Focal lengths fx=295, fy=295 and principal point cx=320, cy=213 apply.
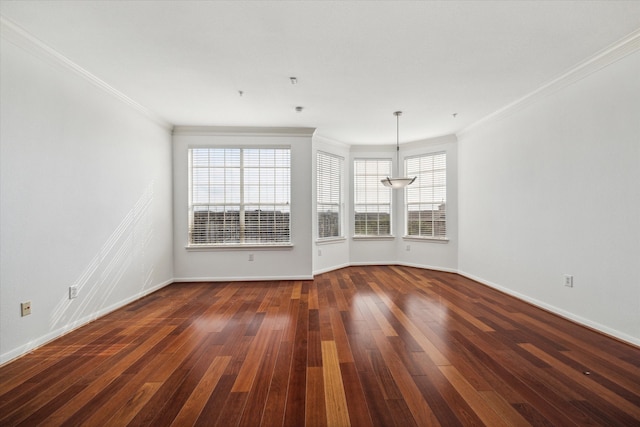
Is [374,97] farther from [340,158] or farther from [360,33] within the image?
[340,158]

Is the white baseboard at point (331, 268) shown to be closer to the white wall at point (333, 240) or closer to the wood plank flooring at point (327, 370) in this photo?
the white wall at point (333, 240)

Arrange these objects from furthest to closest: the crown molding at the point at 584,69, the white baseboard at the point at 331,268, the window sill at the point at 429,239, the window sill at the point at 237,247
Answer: the window sill at the point at 429,239 < the white baseboard at the point at 331,268 < the window sill at the point at 237,247 < the crown molding at the point at 584,69

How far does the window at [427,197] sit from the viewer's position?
6.23 meters

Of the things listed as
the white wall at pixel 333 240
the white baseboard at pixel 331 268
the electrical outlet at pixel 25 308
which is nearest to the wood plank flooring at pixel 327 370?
the electrical outlet at pixel 25 308

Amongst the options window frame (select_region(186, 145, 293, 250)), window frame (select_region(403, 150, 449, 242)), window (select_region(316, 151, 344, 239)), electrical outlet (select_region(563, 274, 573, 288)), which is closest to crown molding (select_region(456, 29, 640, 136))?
window frame (select_region(403, 150, 449, 242))

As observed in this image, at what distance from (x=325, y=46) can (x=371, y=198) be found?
176 inches

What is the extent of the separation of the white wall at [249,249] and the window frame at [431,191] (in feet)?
8.37

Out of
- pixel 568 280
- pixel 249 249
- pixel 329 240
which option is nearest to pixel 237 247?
pixel 249 249

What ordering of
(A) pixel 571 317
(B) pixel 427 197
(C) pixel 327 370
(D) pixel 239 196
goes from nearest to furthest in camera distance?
(C) pixel 327 370, (A) pixel 571 317, (D) pixel 239 196, (B) pixel 427 197

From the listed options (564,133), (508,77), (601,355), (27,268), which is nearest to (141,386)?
(27,268)

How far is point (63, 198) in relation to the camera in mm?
3055

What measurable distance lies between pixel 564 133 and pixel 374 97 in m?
2.33

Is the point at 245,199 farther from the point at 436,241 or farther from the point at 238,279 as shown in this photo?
the point at 436,241

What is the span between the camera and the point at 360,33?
2.59 metres
